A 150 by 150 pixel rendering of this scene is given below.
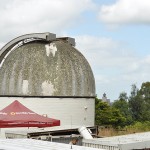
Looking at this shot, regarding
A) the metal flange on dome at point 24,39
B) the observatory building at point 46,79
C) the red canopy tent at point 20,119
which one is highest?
the metal flange on dome at point 24,39

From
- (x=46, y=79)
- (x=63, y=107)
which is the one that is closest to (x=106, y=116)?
(x=63, y=107)

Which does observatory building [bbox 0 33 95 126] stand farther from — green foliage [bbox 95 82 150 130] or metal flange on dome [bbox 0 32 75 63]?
green foliage [bbox 95 82 150 130]

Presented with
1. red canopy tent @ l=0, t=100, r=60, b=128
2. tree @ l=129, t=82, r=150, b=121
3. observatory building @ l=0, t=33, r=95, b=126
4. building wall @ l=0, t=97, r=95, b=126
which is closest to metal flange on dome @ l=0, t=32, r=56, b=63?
observatory building @ l=0, t=33, r=95, b=126

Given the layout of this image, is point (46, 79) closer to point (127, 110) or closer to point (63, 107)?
point (63, 107)

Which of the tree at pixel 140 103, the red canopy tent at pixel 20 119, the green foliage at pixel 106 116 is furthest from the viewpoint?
the tree at pixel 140 103

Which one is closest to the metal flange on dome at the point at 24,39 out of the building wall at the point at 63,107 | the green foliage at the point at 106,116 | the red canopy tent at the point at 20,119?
the building wall at the point at 63,107

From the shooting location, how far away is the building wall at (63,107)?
80.3ft

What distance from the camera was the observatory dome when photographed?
963 inches

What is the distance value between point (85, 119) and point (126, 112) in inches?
1767

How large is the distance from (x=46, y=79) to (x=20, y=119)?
6381 mm

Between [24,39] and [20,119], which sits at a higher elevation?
[24,39]

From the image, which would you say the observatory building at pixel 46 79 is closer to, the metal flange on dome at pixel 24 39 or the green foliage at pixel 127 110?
the metal flange on dome at pixel 24 39

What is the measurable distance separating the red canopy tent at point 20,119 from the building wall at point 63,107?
4898 mm

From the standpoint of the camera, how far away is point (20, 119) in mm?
18375
